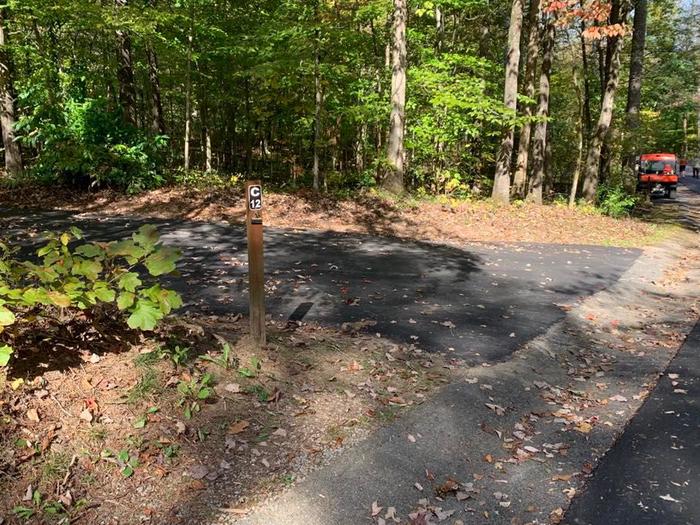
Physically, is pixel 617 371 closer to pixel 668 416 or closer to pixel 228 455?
pixel 668 416

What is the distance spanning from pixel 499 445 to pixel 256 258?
2.39 metres

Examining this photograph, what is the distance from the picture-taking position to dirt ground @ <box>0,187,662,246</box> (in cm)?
1302

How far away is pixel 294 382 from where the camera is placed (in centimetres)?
414

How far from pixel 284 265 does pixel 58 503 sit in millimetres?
5917

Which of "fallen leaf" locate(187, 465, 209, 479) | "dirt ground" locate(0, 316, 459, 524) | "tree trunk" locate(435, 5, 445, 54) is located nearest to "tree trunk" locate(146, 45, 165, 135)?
"tree trunk" locate(435, 5, 445, 54)

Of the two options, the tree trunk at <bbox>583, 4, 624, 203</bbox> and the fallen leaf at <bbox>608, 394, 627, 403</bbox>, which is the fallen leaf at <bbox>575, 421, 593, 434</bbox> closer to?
the fallen leaf at <bbox>608, 394, 627, 403</bbox>

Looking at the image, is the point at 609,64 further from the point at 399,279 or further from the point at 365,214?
the point at 399,279

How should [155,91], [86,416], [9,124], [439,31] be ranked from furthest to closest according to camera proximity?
[439,31] → [155,91] → [9,124] → [86,416]

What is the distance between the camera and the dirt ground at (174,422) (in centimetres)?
281

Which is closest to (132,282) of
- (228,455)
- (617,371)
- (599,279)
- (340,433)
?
(228,455)

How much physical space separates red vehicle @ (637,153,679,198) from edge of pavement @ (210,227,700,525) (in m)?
26.5

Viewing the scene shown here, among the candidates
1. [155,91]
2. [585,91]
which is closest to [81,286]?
[155,91]

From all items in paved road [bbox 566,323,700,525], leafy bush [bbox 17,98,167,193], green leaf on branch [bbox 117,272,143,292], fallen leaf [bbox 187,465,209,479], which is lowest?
paved road [bbox 566,323,700,525]

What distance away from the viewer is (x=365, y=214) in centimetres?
1418
